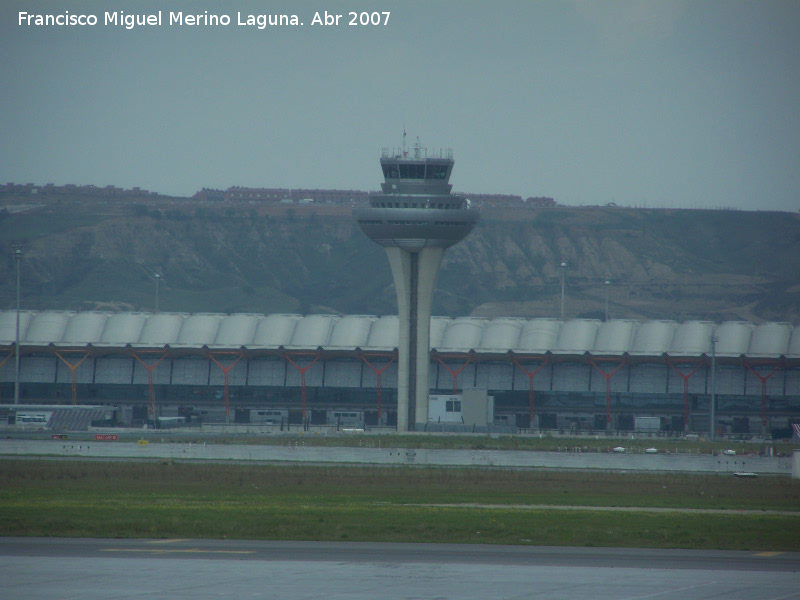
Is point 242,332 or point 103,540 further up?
point 242,332

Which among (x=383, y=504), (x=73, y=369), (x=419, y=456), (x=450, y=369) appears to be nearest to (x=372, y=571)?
(x=383, y=504)

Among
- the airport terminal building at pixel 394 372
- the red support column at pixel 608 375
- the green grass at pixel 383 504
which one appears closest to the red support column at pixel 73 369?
the airport terminal building at pixel 394 372

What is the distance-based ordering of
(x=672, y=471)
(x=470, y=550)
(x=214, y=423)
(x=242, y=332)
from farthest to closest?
(x=242, y=332) < (x=214, y=423) < (x=672, y=471) < (x=470, y=550)

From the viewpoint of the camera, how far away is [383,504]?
5809cm

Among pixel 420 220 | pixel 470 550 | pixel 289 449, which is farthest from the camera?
pixel 420 220

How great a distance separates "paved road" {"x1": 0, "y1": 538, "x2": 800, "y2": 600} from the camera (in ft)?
112

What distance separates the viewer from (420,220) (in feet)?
406

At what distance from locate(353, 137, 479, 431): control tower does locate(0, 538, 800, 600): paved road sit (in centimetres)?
8159

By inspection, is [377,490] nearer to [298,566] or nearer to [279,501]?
[279,501]

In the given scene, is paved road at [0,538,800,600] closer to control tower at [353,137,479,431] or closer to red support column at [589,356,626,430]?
control tower at [353,137,479,431]

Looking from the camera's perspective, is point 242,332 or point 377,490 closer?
point 377,490

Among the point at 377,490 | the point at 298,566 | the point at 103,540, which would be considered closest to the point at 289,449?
the point at 377,490

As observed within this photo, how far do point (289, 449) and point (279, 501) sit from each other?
32705mm

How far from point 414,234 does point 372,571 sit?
87922 millimetres
